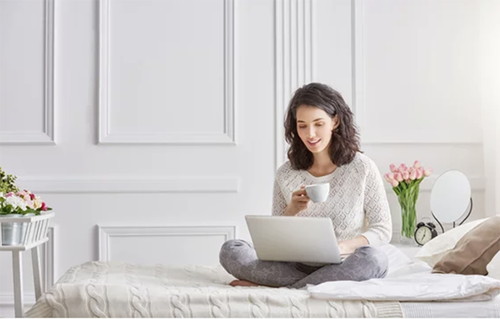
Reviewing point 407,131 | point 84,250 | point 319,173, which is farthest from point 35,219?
point 407,131

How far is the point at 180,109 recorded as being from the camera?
134 inches

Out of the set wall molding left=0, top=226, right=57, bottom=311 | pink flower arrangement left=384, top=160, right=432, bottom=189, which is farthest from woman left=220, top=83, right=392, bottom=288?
wall molding left=0, top=226, right=57, bottom=311

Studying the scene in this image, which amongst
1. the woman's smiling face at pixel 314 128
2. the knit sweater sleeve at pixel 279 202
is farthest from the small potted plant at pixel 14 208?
the woman's smiling face at pixel 314 128

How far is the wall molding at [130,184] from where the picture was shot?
3.33m

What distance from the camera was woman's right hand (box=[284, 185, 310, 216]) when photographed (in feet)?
7.64

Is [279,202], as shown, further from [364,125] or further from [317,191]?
[364,125]

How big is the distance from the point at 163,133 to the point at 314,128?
3.61ft

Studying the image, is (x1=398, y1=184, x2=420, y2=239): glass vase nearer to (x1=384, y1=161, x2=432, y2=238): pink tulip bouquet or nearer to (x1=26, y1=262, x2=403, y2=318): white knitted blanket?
(x1=384, y1=161, x2=432, y2=238): pink tulip bouquet

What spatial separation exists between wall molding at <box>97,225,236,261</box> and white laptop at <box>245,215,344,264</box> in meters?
1.28

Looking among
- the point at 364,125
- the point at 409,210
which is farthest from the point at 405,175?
the point at 364,125

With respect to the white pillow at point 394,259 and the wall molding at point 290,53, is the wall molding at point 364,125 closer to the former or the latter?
the wall molding at point 290,53

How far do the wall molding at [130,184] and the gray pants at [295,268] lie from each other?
1079mm

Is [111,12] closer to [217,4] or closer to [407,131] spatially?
[217,4]

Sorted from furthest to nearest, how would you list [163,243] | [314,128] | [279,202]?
[163,243] < [279,202] < [314,128]
